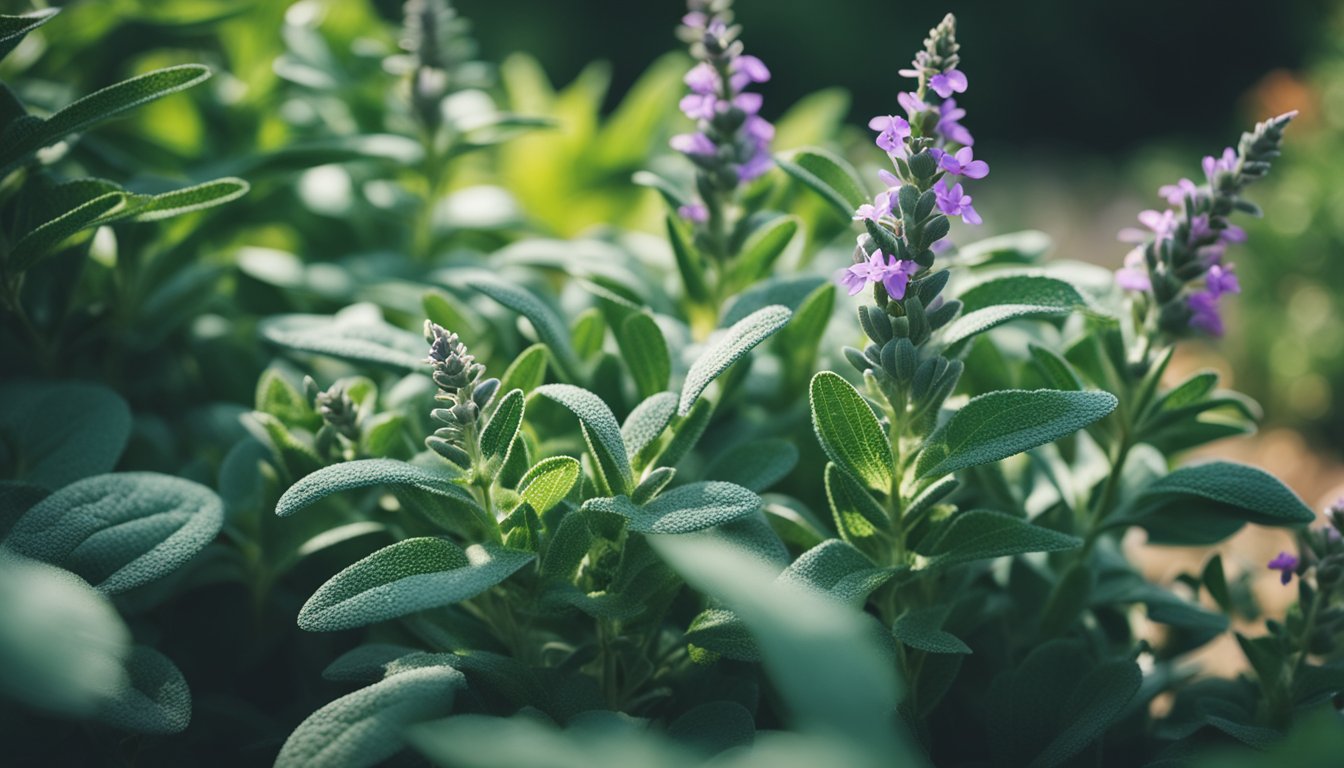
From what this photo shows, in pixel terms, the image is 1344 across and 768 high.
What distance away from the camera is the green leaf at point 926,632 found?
2.97ft

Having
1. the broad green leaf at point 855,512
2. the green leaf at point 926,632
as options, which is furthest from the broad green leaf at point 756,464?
the green leaf at point 926,632

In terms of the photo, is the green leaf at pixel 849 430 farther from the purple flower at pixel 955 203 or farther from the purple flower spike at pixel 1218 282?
the purple flower spike at pixel 1218 282

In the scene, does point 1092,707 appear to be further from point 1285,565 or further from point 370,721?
point 370,721

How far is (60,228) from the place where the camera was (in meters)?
1.01

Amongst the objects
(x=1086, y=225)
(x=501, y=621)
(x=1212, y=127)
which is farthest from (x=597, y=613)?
(x=1212, y=127)

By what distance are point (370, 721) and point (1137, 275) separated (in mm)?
847

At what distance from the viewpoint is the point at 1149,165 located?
13.7 ft

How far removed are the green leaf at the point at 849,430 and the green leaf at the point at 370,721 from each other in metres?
0.38

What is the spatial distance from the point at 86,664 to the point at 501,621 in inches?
16.0

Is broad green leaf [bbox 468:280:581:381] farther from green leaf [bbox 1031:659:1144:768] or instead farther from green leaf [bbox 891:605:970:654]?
green leaf [bbox 1031:659:1144:768]

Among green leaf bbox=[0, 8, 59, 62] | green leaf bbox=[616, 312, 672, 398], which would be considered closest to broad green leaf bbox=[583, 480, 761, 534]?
green leaf bbox=[616, 312, 672, 398]

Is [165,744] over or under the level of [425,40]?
under

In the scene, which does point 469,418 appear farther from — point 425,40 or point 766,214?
point 425,40

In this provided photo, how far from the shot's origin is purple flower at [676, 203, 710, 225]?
1207 millimetres
